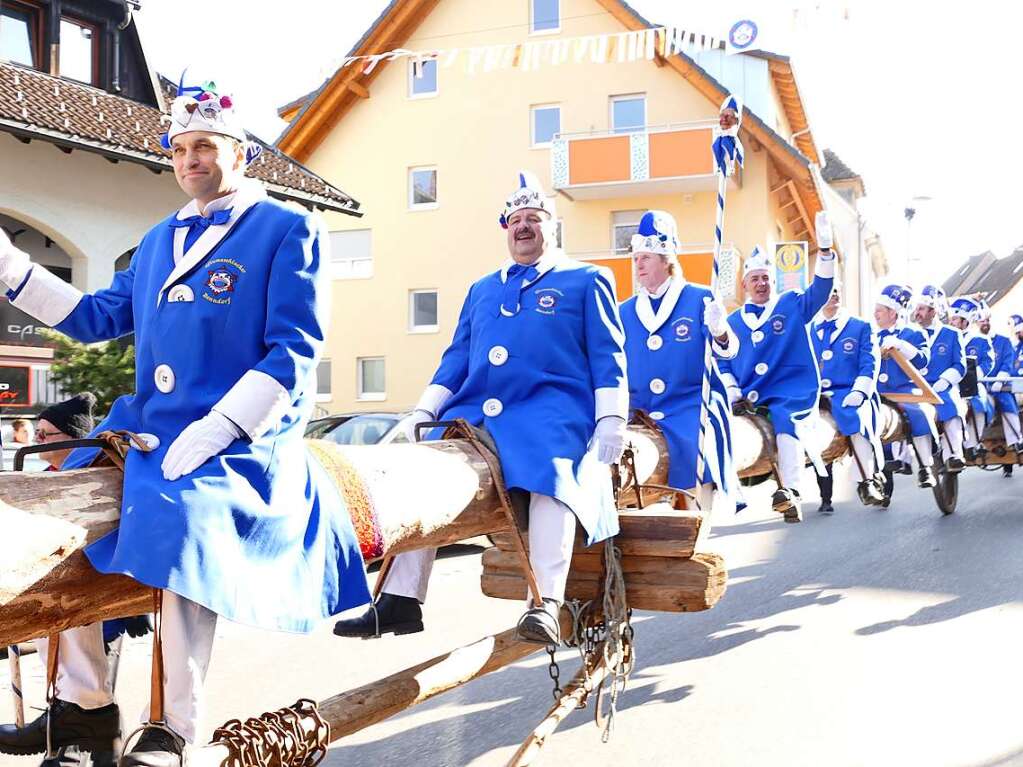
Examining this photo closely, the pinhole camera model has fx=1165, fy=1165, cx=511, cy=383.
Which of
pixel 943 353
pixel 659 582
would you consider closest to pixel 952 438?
pixel 943 353

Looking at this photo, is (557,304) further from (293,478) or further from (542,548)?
(293,478)

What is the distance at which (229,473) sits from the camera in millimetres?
2750

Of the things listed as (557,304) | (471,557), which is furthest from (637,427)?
(471,557)

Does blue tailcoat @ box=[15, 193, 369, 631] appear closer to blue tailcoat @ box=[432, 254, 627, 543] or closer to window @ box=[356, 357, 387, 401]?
blue tailcoat @ box=[432, 254, 627, 543]

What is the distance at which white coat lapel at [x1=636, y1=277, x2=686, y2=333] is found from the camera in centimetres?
625

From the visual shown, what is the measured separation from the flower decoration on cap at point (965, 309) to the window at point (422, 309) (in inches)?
594

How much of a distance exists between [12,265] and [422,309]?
79.5 feet

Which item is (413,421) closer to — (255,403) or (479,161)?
(255,403)

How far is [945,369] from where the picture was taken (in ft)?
39.1

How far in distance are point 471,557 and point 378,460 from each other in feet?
23.9

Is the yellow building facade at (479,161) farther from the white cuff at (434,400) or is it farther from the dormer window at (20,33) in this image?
the white cuff at (434,400)

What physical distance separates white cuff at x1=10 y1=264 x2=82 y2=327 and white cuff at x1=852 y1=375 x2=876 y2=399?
6.96 meters

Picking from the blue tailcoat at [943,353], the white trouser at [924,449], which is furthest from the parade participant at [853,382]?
the blue tailcoat at [943,353]

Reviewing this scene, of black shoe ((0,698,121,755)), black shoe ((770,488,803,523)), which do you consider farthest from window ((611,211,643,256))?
black shoe ((0,698,121,755))
